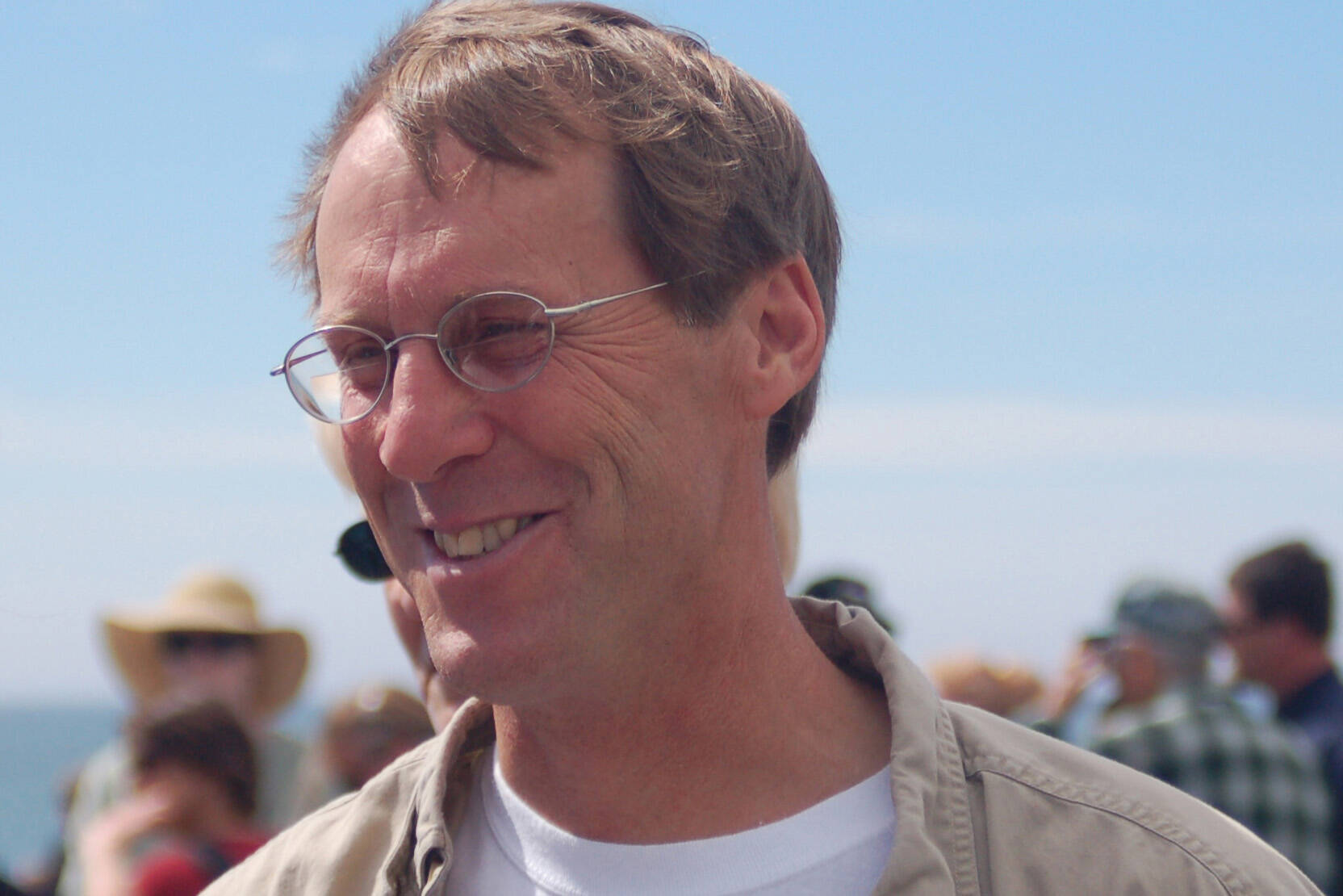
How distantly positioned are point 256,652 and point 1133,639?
357cm

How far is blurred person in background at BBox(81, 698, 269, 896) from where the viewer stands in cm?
336

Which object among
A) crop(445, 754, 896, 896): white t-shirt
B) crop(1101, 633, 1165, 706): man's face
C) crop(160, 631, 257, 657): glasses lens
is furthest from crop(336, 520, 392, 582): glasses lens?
crop(160, 631, 257, 657): glasses lens

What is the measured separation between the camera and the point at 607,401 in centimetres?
181

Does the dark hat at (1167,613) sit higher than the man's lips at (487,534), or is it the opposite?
the man's lips at (487,534)

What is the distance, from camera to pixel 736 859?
179cm

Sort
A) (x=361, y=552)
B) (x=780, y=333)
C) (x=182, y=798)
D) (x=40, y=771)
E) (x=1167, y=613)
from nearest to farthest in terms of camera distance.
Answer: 1. (x=780, y=333)
2. (x=361, y=552)
3. (x=182, y=798)
4. (x=1167, y=613)
5. (x=40, y=771)

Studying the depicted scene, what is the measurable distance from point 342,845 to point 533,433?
29.0 inches

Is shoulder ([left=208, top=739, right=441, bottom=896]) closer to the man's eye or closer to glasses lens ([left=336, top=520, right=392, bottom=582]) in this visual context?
glasses lens ([left=336, top=520, right=392, bottom=582])

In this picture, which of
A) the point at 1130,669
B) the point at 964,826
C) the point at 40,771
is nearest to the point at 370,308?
the point at 964,826

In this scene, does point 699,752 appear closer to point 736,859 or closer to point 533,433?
point 736,859

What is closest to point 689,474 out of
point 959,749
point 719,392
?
point 719,392

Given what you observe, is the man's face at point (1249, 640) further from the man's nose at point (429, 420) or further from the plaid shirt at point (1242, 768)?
the man's nose at point (429, 420)

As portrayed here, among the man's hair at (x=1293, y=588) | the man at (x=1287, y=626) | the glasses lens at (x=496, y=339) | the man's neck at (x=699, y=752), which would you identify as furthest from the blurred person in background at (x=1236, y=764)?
the glasses lens at (x=496, y=339)

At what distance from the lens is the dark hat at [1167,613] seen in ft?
15.2
